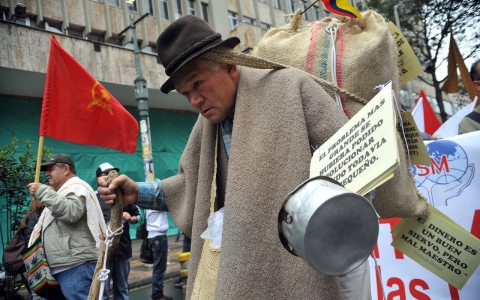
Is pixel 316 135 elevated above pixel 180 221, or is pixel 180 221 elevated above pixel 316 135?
pixel 316 135

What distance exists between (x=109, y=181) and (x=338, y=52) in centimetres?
117

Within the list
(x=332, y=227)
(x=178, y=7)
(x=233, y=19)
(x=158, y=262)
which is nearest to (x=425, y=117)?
→ (x=158, y=262)

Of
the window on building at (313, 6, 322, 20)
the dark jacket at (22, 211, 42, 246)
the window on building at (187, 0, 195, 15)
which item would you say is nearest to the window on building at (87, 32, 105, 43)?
the window on building at (187, 0, 195, 15)

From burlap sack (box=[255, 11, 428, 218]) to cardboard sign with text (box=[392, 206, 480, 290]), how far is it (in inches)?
3.6

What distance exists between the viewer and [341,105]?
1754 millimetres

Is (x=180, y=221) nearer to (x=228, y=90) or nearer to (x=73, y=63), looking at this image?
(x=228, y=90)

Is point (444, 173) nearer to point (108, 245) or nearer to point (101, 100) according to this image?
point (108, 245)

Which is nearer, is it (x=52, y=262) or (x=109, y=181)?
(x=109, y=181)

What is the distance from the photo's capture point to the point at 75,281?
12.7ft

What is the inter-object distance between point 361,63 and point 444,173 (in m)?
1.60

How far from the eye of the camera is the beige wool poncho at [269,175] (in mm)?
1411

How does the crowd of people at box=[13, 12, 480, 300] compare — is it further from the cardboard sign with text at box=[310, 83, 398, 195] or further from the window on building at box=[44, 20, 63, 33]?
the window on building at box=[44, 20, 63, 33]

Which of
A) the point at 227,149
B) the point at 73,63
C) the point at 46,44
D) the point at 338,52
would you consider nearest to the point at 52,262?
the point at 73,63

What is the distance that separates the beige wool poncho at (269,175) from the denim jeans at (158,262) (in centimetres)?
509
